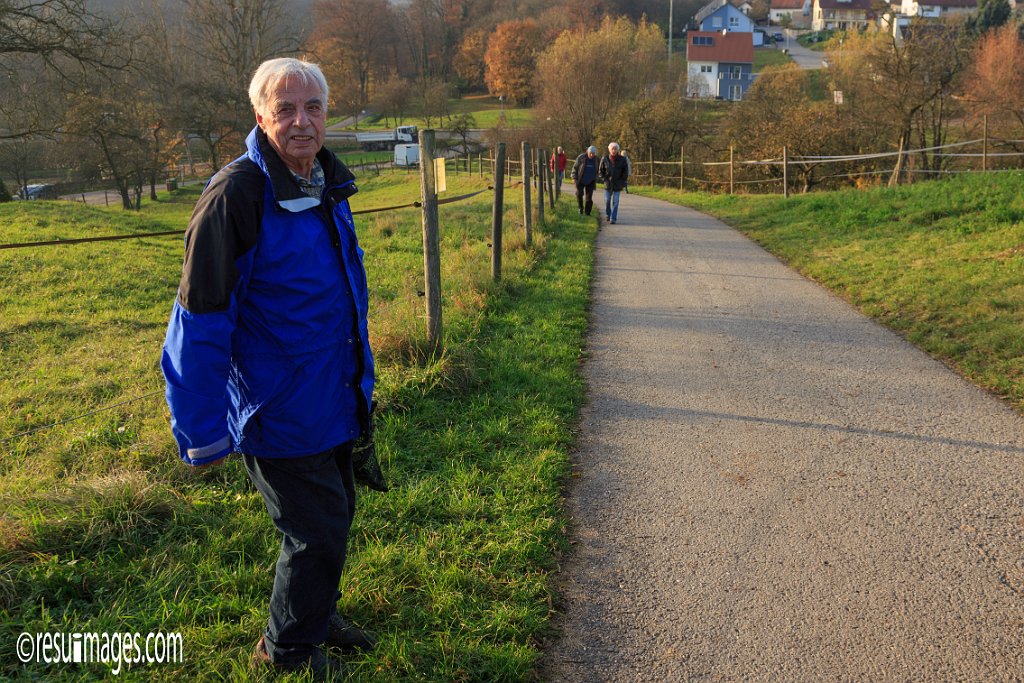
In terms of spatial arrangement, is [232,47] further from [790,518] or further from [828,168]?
[790,518]

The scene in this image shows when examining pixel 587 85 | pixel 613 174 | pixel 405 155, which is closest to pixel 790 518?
pixel 613 174

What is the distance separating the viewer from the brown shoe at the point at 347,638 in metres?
2.82

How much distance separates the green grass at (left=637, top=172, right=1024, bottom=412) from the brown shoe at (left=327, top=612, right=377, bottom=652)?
16.2 ft

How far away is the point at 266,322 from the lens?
2.35 meters

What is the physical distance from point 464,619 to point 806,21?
148858 mm

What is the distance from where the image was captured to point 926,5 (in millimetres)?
108938

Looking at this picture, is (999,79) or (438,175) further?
(999,79)

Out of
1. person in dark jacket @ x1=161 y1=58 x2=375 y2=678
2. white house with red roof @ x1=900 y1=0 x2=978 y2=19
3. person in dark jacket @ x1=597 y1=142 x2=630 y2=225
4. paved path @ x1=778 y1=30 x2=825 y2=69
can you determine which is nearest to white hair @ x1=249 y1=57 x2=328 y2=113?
person in dark jacket @ x1=161 y1=58 x2=375 y2=678

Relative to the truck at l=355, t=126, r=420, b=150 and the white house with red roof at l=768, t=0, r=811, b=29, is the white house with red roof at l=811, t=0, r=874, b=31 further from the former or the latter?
the truck at l=355, t=126, r=420, b=150

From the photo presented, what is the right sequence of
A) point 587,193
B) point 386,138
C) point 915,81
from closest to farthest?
point 587,193 < point 915,81 < point 386,138

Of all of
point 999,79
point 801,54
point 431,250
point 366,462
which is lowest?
point 366,462

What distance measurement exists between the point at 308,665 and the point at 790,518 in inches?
99.2

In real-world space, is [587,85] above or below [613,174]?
above

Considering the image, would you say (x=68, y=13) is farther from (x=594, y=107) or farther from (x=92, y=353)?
(x=594, y=107)
